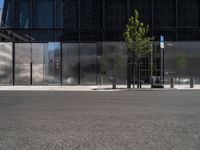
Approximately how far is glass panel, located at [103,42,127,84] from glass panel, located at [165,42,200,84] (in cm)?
484

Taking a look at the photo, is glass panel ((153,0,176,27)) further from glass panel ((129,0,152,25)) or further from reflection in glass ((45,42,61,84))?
reflection in glass ((45,42,61,84))

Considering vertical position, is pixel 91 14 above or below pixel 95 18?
above

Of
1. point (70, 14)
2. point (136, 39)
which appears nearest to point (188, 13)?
point (136, 39)

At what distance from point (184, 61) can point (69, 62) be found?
42.5 ft

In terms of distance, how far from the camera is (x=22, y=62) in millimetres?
45031

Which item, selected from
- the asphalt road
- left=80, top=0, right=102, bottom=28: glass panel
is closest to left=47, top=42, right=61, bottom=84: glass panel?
left=80, top=0, right=102, bottom=28: glass panel

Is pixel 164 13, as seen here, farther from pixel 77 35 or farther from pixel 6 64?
pixel 6 64

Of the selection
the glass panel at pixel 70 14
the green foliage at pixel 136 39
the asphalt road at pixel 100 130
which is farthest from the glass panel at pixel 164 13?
the asphalt road at pixel 100 130

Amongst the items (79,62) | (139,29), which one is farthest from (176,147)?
(79,62)

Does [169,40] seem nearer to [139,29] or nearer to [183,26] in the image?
[183,26]

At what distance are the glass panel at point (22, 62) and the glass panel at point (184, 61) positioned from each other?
15.5 meters

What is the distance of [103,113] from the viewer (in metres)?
14.8

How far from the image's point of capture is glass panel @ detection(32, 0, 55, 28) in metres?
45.2

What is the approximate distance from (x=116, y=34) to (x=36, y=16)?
934cm
